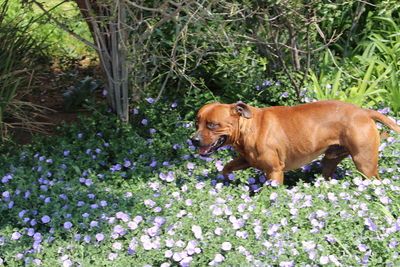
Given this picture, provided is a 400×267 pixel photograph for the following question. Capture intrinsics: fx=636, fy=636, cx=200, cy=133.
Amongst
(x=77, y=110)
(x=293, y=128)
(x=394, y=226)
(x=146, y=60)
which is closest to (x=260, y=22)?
(x=146, y=60)

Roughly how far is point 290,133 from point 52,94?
10.3 feet

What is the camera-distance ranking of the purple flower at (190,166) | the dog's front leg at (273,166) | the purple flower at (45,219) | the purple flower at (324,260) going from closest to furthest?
the purple flower at (324,260) < the purple flower at (45,219) < the dog's front leg at (273,166) < the purple flower at (190,166)

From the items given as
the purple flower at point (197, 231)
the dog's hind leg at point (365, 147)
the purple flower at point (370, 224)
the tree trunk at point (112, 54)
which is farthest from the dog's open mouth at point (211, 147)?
the tree trunk at point (112, 54)

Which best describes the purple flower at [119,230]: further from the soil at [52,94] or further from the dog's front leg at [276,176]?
the soil at [52,94]

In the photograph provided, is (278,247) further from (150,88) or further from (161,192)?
(150,88)

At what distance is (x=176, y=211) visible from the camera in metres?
4.59

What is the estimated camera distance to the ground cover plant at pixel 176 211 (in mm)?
4129

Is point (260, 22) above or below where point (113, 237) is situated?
above

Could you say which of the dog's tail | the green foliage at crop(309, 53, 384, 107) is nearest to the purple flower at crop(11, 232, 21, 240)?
the dog's tail

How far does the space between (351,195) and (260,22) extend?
2.17 m

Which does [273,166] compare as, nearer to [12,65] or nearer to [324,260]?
[324,260]

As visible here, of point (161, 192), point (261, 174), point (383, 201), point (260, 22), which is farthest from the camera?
point (260, 22)

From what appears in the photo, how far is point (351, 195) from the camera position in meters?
4.75

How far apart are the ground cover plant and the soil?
459 millimetres
